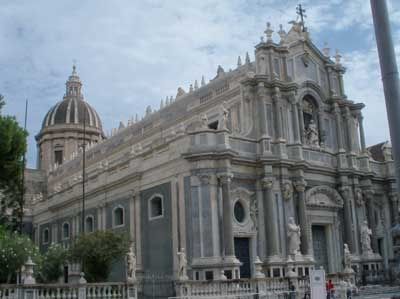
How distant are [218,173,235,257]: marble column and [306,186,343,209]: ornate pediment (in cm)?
692

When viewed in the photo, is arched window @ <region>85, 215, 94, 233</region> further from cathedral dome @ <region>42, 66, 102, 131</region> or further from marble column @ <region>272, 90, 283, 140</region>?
cathedral dome @ <region>42, 66, 102, 131</region>

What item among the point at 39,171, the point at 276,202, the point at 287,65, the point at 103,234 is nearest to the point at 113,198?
the point at 103,234

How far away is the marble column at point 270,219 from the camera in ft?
95.5

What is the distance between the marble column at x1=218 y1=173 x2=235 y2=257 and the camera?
26906mm

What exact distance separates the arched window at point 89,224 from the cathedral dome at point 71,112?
2718cm

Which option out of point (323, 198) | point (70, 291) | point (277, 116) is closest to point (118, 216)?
point (277, 116)

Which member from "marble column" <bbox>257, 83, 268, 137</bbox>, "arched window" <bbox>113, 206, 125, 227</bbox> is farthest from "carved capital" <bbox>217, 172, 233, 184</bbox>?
"arched window" <bbox>113, 206, 125, 227</bbox>

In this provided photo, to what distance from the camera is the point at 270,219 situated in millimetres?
29500

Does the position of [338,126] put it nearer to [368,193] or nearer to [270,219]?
[368,193]

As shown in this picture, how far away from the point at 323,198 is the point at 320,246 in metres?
2.98

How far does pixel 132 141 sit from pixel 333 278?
794 inches

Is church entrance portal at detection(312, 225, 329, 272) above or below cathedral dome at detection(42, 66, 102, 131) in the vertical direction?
below

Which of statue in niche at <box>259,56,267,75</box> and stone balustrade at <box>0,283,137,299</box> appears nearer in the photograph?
stone balustrade at <box>0,283,137,299</box>

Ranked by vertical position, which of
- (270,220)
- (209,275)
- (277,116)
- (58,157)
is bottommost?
(209,275)
